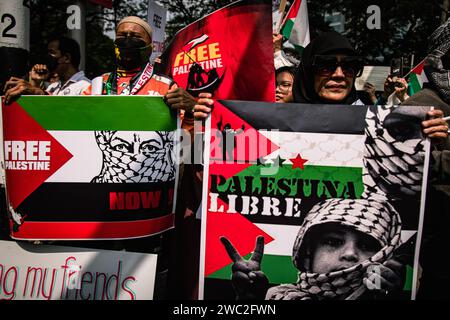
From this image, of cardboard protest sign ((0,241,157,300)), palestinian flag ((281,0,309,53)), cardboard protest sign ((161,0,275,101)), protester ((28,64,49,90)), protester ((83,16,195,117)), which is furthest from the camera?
palestinian flag ((281,0,309,53))

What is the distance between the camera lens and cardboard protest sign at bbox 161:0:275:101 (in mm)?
2816

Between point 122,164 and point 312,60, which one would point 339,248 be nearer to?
point 312,60

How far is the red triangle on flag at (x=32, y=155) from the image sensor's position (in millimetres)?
2602

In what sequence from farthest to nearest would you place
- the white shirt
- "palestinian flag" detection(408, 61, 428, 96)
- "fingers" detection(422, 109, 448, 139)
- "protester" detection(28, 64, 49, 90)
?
"palestinian flag" detection(408, 61, 428, 96) → "protester" detection(28, 64, 49, 90) → the white shirt → "fingers" detection(422, 109, 448, 139)

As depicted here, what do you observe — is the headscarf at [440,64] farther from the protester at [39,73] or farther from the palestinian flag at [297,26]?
the protester at [39,73]

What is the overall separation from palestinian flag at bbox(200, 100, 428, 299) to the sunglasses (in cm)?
33

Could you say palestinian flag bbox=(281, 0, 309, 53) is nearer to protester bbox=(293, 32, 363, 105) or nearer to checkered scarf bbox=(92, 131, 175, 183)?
protester bbox=(293, 32, 363, 105)

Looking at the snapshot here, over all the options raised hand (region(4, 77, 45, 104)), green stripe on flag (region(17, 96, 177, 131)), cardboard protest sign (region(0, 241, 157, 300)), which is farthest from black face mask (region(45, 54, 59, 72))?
cardboard protest sign (region(0, 241, 157, 300))

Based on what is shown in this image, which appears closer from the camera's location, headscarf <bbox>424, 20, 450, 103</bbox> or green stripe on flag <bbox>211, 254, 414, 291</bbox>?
green stripe on flag <bbox>211, 254, 414, 291</bbox>

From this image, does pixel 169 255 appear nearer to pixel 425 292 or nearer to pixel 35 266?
pixel 35 266

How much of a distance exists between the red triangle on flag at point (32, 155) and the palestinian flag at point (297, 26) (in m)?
4.04

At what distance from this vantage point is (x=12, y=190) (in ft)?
8.68

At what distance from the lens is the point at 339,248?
90.2 inches

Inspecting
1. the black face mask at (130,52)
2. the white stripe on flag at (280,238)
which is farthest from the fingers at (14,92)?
the white stripe on flag at (280,238)
